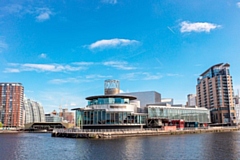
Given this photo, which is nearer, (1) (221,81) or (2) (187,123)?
(2) (187,123)

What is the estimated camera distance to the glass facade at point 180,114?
4373 inches

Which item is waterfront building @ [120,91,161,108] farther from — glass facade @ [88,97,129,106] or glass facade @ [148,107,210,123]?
glass facade @ [88,97,129,106]

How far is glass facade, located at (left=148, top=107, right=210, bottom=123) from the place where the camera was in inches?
4373

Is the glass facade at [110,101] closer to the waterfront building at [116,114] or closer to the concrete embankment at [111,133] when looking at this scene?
the waterfront building at [116,114]

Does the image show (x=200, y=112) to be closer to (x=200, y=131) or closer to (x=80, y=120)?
(x=200, y=131)

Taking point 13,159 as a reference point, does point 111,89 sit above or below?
above

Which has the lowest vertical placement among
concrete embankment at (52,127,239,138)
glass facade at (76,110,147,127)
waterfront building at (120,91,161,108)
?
concrete embankment at (52,127,239,138)

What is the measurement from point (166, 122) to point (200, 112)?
29.0m

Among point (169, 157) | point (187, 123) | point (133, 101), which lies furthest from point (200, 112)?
point (169, 157)

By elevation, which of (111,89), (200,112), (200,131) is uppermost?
(111,89)

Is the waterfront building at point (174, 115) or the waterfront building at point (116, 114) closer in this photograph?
the waterfront building at point (116, 114)

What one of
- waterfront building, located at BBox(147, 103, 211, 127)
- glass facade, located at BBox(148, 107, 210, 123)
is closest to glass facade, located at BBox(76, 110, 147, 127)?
waterfront building, located at BBox(147, 103, 211, 127)

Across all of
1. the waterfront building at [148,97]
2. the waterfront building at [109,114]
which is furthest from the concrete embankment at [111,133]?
the waterfront building at [148,97]

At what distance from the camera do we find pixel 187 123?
130250 mm
